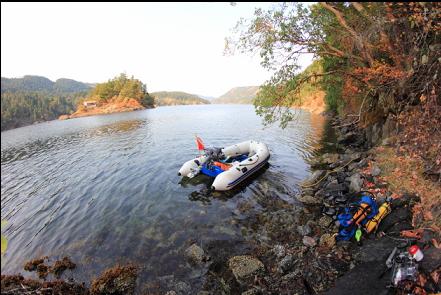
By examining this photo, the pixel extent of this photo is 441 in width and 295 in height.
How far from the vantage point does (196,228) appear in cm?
1218

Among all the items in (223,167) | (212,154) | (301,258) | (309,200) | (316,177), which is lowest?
(301,258)

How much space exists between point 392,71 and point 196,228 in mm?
12763

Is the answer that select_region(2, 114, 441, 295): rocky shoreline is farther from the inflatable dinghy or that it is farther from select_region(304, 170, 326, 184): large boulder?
the inflatable dinghy

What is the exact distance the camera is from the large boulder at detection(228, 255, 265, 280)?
352 inches

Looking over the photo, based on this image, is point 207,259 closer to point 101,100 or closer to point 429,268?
point 429,268

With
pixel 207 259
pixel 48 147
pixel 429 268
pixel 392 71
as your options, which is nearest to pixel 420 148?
pixel 392 71

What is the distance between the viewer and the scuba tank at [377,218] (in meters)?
9.47

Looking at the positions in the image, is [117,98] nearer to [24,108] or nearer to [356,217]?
[24,108]

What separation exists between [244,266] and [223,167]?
8807 millimetres

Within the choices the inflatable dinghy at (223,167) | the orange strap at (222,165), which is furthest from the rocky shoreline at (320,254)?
the orange strap at (222,165)

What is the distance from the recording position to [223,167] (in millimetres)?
17531

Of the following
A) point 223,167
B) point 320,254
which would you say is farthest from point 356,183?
point 223,167

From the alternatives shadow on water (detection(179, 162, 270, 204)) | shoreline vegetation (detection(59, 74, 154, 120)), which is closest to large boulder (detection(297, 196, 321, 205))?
shadow on water (detection(179, 162, 270, 204))

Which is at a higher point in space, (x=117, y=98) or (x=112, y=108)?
(x=117, y=98)
